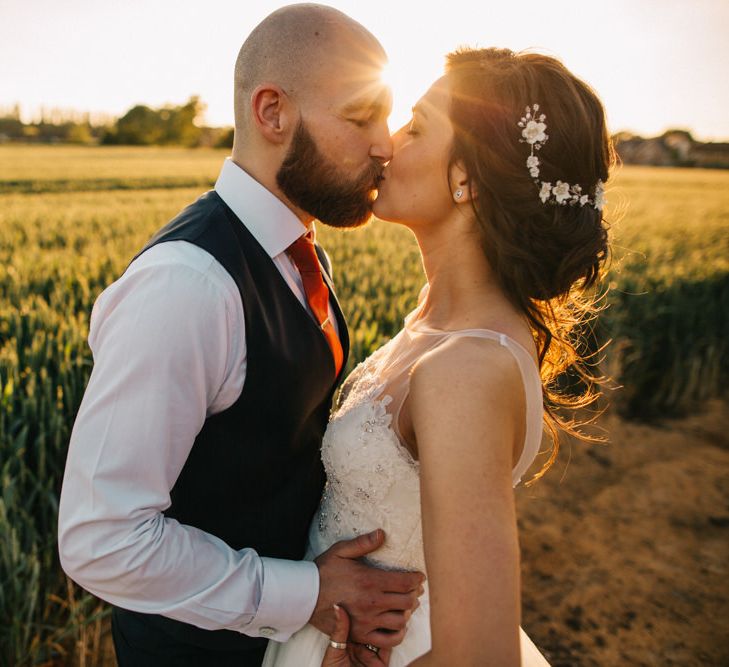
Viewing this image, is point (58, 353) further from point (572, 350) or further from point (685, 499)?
point (685, 499)

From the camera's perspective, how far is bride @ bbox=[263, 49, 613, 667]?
165 centimetres

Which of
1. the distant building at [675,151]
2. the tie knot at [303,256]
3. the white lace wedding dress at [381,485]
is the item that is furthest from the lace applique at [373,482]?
the distant building at [675,151]

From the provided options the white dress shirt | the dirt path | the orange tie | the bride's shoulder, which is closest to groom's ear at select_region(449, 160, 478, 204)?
the orange tie

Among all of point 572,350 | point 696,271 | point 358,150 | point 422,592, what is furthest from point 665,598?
point 696,271

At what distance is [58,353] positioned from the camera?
3.31 meters

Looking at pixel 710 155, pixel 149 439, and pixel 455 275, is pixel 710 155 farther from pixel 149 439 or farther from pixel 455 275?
pixel 149 439

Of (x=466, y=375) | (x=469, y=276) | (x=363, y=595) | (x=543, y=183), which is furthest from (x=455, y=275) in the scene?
(x=363, y=595)

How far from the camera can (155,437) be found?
140 cm

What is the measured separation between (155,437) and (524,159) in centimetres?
140

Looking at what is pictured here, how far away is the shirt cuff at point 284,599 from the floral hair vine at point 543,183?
1.37 meters

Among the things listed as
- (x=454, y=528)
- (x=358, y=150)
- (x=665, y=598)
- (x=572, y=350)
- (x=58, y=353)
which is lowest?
(x=665, y=598)

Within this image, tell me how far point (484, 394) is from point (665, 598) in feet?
10.5

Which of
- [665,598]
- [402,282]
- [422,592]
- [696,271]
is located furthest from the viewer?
[696,271]

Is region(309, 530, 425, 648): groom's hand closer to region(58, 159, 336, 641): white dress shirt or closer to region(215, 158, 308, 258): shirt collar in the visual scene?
region(58, 159, 336, 641): white dress shirt
